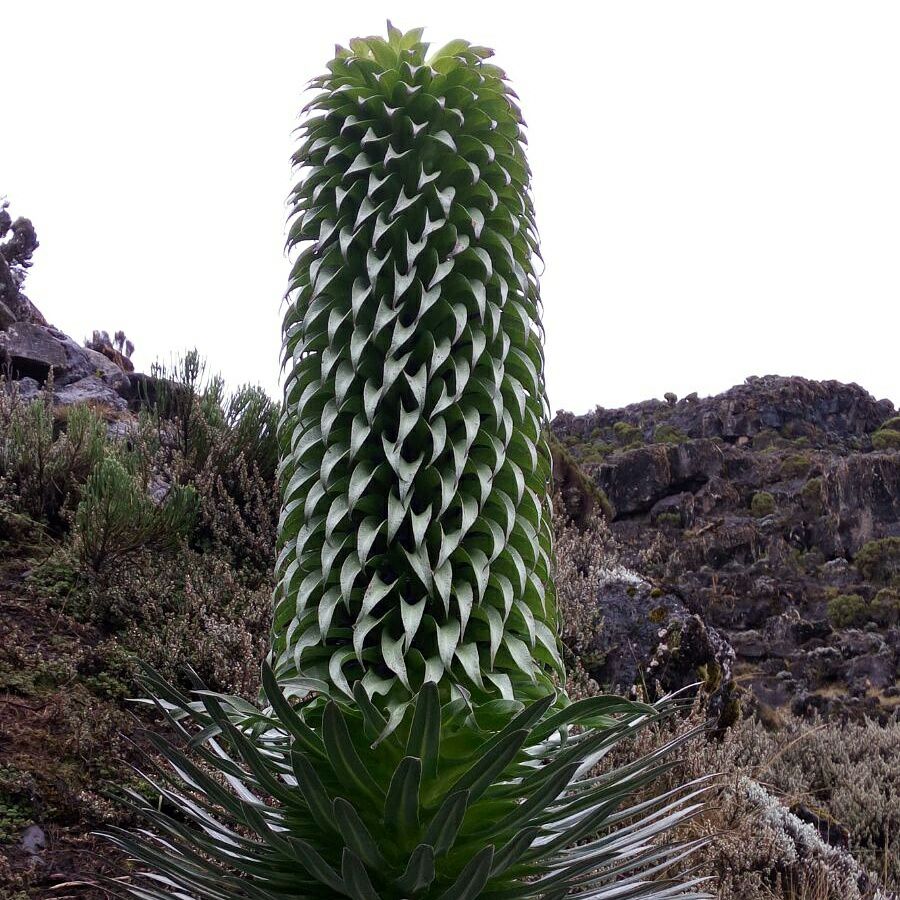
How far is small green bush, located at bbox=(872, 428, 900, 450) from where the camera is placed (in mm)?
39969

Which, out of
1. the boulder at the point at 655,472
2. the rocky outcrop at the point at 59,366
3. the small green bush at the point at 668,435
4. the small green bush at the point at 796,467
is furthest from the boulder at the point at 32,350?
the small green bush at the point at 668,435

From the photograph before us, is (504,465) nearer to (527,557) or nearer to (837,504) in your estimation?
(527,557)

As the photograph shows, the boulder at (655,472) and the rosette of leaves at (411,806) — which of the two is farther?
the boulder at (655,472)

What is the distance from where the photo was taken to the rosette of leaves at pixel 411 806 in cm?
142

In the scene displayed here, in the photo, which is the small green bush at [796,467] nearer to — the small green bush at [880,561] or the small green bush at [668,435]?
the small green bush at [668,435]

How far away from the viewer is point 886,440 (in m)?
40.7

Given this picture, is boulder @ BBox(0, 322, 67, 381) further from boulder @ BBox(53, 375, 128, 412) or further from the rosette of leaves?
the rosette of leaves

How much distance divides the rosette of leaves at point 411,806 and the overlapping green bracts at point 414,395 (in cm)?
12

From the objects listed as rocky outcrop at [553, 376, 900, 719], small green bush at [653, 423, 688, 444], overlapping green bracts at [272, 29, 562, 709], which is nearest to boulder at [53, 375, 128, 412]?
rocky outcrop at [553, 376, 900, 719]

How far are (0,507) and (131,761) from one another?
1893mm

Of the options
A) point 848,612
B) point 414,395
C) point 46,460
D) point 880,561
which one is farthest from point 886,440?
point 414,395

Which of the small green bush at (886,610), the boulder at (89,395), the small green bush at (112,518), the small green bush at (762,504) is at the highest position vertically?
the boulder at (89,395)

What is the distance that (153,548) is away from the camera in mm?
4664

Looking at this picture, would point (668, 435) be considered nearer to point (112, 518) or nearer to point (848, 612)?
point (848, 612)
